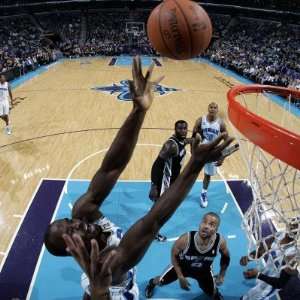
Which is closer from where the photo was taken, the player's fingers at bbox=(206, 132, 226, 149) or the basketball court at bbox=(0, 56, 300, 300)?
the player's fingers at bbox=(206, 132, 226, 149)

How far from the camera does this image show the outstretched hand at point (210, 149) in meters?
1.48

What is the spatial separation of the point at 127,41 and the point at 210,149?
33.0 meters

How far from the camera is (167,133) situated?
930cm

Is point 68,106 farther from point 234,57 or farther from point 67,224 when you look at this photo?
point 234,57

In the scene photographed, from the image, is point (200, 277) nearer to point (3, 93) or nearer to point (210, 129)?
point (210, 129)

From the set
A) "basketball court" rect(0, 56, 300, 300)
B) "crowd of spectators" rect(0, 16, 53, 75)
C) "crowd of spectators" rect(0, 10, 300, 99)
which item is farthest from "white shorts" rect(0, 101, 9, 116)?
"crowd of spectators" rect(0, 10, 300, 99)

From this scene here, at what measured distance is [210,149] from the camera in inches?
58.9

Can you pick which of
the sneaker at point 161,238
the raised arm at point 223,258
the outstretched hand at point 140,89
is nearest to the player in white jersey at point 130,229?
the outstretched hand at point 140,89

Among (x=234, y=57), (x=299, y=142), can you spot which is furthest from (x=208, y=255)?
(x=234, y=57)

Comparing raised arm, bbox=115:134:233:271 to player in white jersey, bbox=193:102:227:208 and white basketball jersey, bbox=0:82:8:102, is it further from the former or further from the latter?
white basketball jersey, bbox=0:82:8:102

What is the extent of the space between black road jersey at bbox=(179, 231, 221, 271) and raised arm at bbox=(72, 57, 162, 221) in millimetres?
1355

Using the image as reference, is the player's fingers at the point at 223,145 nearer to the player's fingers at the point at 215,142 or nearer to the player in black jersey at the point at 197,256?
the player's fingers at the point at 215,142

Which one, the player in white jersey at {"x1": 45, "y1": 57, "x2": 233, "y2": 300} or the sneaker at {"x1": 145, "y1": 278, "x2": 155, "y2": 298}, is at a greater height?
the player in white jersey at {"x1": 45, "y1": 57, "x2": 233, "y2": 300}

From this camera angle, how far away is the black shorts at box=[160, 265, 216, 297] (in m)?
3.71
